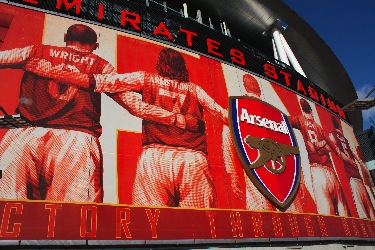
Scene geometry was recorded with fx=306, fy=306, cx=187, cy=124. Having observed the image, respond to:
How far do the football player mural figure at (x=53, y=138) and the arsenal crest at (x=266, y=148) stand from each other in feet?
22.4

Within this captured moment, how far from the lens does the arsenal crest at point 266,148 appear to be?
46.4ft

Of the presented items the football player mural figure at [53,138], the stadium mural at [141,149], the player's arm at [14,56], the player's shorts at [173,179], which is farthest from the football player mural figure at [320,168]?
the player's arm at [14,56]

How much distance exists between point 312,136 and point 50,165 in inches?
602

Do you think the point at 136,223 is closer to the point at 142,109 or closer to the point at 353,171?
the point at 142,109


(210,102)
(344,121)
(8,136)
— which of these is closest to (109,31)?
(210,102)

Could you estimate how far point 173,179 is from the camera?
11758 mm

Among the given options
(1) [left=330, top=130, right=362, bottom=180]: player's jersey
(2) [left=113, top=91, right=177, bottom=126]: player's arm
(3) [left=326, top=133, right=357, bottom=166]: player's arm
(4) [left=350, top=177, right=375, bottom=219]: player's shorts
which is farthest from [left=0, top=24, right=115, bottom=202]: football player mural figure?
(1) [left=330, top=130, right=362, bottom=180]: player's jersey

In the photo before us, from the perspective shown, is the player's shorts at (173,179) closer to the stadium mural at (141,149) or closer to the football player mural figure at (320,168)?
the stadium mural at (141,149)

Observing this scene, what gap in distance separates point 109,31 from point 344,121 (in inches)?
796

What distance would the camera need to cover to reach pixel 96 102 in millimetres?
11641

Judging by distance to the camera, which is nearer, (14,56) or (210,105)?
(14,56)

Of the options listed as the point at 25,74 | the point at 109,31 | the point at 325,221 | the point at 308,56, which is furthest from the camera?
the point at 308,56

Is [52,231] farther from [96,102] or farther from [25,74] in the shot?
[25,74]

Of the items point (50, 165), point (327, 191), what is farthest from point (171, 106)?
point (327, 191)
